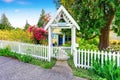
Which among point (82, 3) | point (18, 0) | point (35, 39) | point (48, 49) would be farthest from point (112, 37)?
point (48, 49)

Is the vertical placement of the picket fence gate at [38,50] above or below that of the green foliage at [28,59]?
above

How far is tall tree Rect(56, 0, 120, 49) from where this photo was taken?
48.4ft

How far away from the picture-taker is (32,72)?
1123 centimetres

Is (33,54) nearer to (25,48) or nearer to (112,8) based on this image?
(25,48)

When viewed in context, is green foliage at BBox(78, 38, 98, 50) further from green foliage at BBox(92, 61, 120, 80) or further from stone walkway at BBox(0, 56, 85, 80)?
green foliage at BBox(92, 61, 120, 80)

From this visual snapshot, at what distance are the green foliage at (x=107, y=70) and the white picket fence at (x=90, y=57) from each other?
0.80 ft

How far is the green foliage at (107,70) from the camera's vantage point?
957 cm

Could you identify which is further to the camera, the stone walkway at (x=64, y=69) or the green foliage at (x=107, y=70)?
the stone walkway at (x=64, y=69)

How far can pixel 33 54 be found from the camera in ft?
49.2

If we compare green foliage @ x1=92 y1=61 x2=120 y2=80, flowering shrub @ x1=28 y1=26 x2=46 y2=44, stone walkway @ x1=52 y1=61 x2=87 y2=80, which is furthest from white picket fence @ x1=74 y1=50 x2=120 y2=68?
flowering shrub @ x1=28 y1=26 x2=46 y2=44

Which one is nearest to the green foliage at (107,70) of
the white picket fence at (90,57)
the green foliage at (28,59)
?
the white picket fence at (90,57)

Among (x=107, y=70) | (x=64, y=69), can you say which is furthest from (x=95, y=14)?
(x=107, y=70)

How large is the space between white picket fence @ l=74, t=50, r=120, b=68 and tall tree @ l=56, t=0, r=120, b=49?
3.83 m

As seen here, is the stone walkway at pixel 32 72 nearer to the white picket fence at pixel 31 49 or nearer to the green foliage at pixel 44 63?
the green foliage at pixel 44 63
